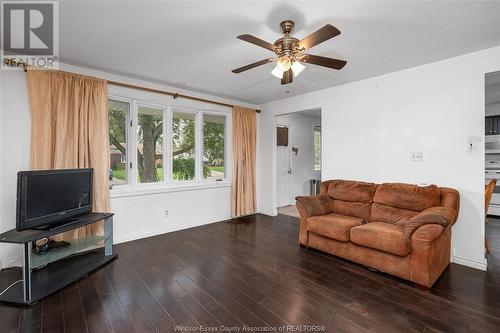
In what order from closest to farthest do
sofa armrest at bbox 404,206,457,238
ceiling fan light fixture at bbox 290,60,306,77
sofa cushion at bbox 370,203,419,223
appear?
1. ceiling fan light fixture at bbox 290,60,306,77
2. sofa armrest at bbox 404,206,457,238
3. sofa cushion at bbox 370,203,419,223

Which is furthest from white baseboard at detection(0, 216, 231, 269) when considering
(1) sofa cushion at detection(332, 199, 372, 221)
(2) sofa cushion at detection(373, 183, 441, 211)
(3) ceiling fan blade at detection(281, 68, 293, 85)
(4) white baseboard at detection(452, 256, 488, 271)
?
(4) white baseboard at detection(452, 256, 488, 271)

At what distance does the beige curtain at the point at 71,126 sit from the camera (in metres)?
2.88

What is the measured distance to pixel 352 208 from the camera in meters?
3.49

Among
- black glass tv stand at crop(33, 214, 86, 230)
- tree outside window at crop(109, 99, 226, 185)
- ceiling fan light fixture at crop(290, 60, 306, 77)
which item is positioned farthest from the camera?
tree outside window at crop(109, 99, 226, 185)

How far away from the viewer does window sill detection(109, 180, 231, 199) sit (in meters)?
3.65

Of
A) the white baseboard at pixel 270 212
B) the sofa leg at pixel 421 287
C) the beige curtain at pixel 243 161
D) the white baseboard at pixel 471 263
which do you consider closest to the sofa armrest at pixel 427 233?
the sofa leg at pixel 421 287

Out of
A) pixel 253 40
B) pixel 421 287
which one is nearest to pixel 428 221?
pixel 421 287

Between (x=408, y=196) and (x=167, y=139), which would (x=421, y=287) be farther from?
(x=167, y=139)

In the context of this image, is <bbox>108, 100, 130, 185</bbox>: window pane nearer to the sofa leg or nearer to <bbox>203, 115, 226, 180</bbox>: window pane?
<bbox>203, 115, 226, 180</bbox>: window pane

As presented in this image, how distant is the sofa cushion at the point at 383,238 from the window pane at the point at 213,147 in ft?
9.92

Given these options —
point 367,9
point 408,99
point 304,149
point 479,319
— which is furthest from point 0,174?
point 304,149

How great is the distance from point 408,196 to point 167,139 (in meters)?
3.79

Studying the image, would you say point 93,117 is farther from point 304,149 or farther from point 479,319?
point 304,149

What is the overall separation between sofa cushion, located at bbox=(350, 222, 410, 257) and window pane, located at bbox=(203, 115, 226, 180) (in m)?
3.02
